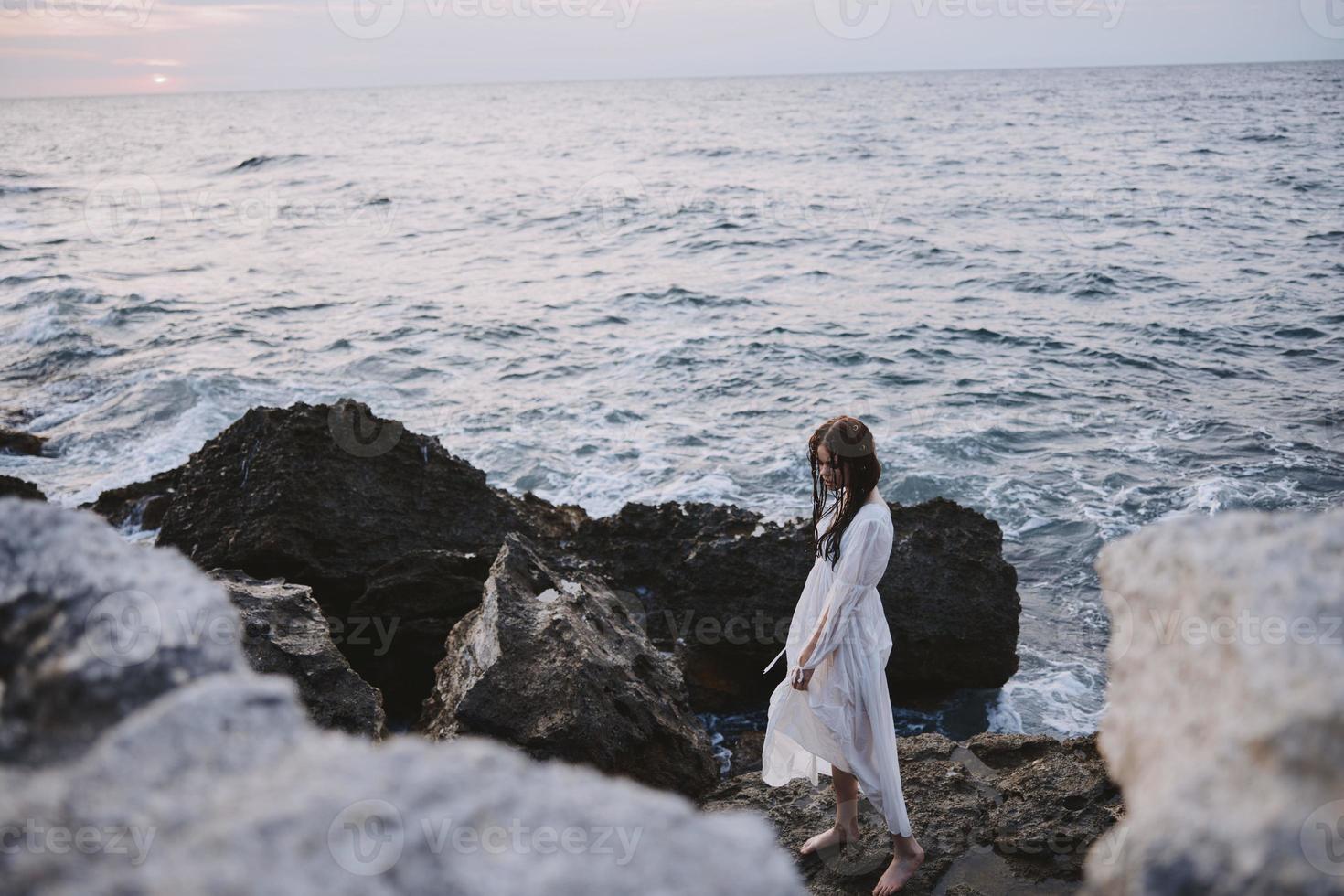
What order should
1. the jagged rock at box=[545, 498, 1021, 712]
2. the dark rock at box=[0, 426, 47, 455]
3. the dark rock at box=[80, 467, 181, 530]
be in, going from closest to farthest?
the jagged rock at box=[545, 498, 1021, 712]
the dark rock at box=[80, 467, 181, 530]
the dark rock at box=[0, 426, 47, 455]

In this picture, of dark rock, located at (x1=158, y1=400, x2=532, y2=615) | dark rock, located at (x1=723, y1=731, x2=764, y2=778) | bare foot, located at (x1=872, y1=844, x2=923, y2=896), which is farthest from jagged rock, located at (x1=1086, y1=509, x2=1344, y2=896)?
dark rock, located at (x1=158, y1=400, x2=532, y2=615)

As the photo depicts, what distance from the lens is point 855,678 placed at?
4.70 meters

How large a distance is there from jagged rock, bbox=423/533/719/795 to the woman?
2.41 feet

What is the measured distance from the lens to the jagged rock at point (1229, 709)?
1.22m

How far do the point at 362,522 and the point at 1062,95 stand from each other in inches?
3896

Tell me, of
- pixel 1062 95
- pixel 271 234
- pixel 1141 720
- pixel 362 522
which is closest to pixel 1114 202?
pixel 271 234

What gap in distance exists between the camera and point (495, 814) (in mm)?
1344

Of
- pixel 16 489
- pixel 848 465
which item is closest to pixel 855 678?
pixel 848 465

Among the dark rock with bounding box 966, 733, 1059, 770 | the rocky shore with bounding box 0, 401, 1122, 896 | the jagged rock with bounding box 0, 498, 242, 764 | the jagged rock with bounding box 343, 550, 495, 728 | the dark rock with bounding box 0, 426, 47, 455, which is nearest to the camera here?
the rocky shore with bounding box 0, 401, 1122, 896

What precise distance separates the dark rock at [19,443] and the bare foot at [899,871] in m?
13.7

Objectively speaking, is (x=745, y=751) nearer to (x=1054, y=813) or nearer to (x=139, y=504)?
(x=1054, y=813)

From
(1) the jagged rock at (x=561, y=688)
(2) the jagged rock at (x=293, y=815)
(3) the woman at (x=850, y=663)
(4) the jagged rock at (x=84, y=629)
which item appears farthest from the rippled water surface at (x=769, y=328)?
(4) the jagged rock at (x=84, y=629)

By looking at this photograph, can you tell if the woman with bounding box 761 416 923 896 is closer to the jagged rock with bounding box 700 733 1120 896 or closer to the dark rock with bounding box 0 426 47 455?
the jagged rock with bounding box 700 733 1120 896

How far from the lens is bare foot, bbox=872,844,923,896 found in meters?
4.45
